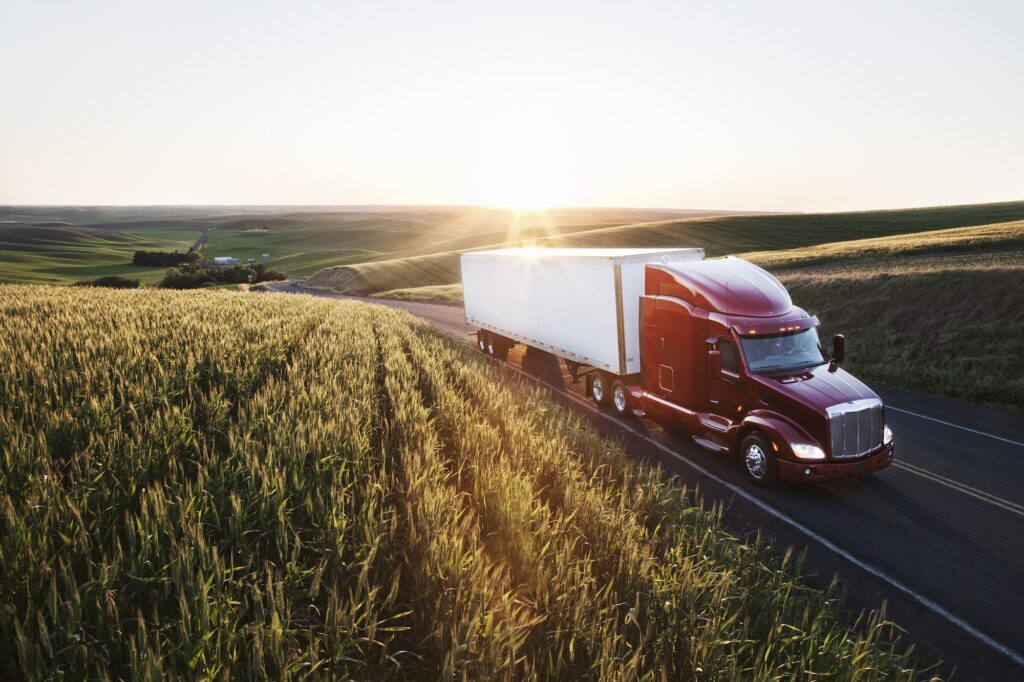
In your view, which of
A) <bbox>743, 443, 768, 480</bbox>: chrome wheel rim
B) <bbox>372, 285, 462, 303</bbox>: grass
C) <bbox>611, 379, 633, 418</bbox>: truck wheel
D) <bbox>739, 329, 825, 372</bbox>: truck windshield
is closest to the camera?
<bbox>743, 443, 768, 480</bbox>: chrome wheel rim

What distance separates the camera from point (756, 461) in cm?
942

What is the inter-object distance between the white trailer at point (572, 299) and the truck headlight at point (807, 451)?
421cm

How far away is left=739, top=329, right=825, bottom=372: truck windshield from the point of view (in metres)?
9.73

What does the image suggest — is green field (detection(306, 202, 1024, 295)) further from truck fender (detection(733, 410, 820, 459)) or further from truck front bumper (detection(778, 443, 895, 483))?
truck front bumper (detection(778, 443, 895, 483))

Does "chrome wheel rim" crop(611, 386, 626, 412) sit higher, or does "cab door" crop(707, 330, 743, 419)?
"cab door" crop(707, 330, 743, 419)

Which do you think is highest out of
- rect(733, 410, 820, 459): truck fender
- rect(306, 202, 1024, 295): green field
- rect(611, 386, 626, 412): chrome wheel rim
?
rect(306, 202, 1024, 295): green field

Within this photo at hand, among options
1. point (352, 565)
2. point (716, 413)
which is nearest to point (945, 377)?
point (716, 413)

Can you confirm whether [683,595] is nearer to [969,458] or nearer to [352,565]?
[352,565]

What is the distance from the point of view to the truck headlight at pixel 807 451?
8.66 metres

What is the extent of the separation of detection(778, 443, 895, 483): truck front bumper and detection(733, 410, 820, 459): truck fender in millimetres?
202

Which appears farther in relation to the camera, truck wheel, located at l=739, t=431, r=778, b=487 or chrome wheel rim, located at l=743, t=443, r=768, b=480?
chrome wheel rim, located at l=743, t=443, r=768, b=480

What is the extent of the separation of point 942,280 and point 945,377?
7.35 metres

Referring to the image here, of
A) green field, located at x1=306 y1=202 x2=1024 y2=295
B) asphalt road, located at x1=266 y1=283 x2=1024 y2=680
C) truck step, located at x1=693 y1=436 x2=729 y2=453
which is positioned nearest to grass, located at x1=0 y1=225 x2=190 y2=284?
green field, located at x1=306 y1=202 x2=1024 y2=295

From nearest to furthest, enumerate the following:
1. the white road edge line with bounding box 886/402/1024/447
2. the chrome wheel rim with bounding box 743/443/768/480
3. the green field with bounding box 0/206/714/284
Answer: the chrome wheel rim with bounding box 743/443/768/480, the white road edge line with bounding box 886/402/1024/447, the green field with bounding box 0/206/714/284
